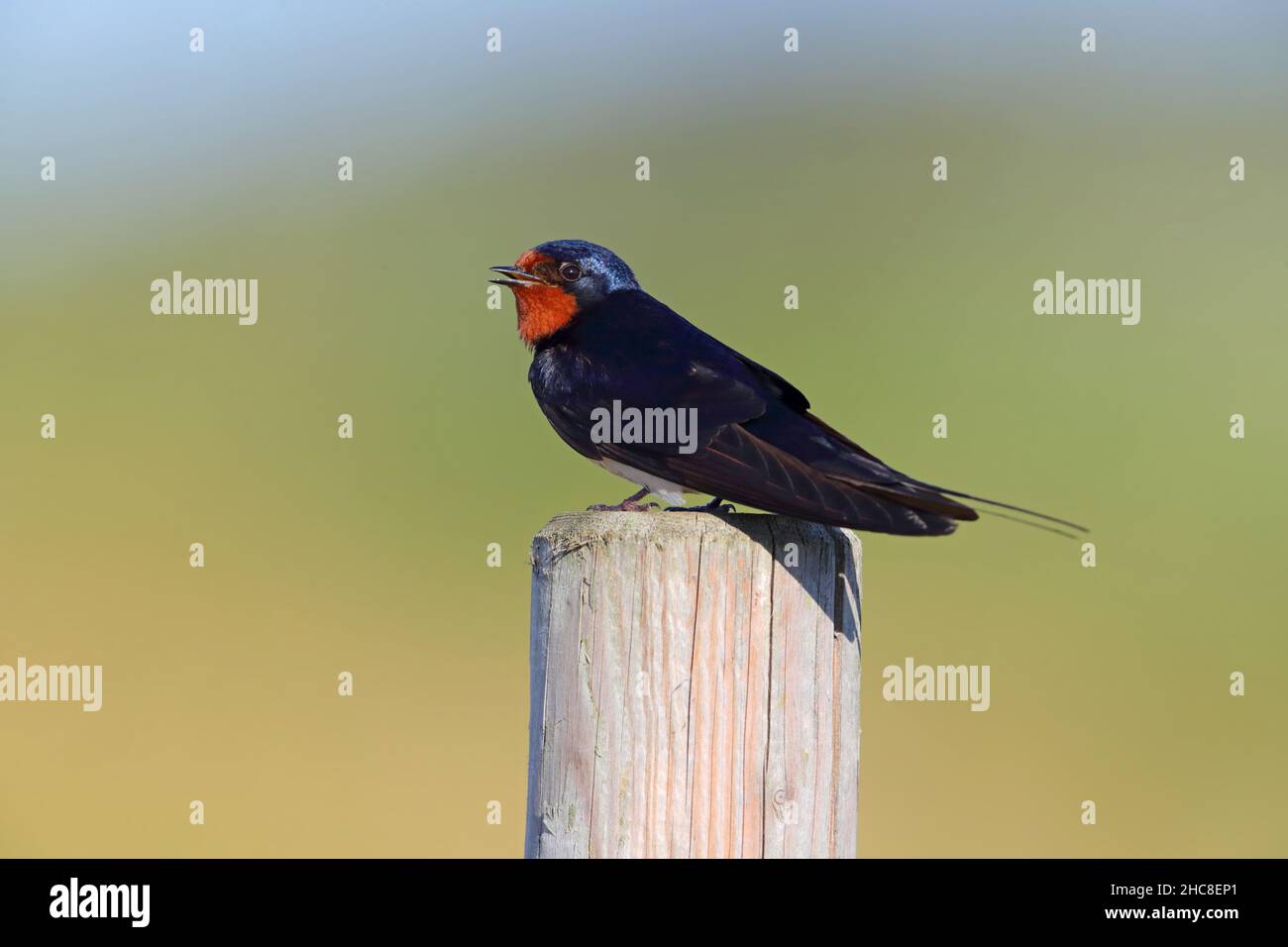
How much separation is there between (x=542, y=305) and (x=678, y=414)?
1.26m

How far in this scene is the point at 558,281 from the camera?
5449 mm

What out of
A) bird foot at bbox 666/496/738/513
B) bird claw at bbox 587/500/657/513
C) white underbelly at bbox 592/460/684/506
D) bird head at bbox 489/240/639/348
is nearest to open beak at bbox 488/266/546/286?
bird head at bbox 489/240/639/348

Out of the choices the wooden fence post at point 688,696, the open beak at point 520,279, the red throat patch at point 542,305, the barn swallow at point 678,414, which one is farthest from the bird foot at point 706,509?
the open beak at point 520,279

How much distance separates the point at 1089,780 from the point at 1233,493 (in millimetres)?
5146

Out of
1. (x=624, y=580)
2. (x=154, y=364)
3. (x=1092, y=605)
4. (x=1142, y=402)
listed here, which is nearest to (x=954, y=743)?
(x=1092, y=605)

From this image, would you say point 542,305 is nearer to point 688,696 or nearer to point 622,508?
point 622,508

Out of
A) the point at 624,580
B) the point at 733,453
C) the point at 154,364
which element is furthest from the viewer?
the point at 154,364

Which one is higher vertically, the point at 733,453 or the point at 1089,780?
the point at 733,453

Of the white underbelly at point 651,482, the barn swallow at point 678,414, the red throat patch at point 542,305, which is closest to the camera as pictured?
the barn swallow at point 678,414

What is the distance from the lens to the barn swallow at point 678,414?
148 inches

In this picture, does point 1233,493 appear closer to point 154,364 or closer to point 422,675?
point 422,675

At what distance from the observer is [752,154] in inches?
1115

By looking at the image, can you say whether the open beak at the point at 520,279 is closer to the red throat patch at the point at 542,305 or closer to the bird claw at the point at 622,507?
the red throat patch at the point at 542,305

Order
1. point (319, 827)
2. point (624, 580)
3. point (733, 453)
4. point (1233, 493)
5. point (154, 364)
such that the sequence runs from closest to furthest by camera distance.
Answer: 1. point (624, 580)
2. point (733, 453)
3. point (319, 827)
4. point (1233, 493)
5. point (154, 364)
